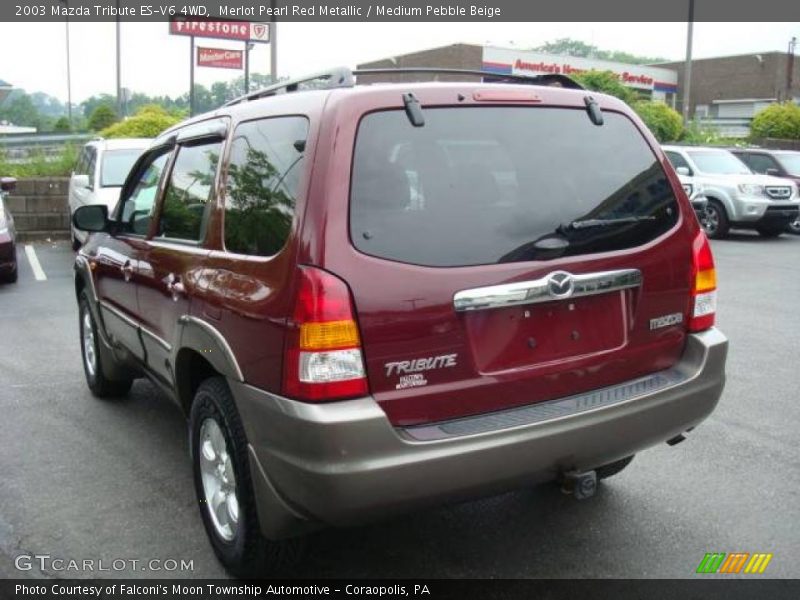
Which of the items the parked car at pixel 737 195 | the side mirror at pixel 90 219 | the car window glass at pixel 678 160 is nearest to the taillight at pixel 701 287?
the side mirror at pixel 90 219

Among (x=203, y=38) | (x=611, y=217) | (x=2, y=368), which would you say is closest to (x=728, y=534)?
(x=611, y=217)

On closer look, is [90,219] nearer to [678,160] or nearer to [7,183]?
[7,183]

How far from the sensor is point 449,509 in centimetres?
375

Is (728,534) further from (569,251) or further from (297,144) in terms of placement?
(297,144)

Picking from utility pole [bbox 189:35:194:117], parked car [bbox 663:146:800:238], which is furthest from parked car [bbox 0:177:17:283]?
parked car [bbox 663:146:800:238]

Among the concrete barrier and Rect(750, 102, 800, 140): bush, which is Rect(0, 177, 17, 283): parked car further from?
Rect(750, 102, 800, 140): bush

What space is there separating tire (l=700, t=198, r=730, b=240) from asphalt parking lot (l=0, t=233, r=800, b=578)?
1091 cm

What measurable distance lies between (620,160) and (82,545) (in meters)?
2.76

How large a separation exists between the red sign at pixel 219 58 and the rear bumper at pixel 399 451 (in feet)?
73.4

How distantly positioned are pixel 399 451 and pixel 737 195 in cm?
1461

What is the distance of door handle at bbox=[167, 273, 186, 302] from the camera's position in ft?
11.2

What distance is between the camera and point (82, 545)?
11.2ft

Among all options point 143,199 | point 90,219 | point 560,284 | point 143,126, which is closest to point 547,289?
point 560,284

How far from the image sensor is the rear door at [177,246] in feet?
11.1
